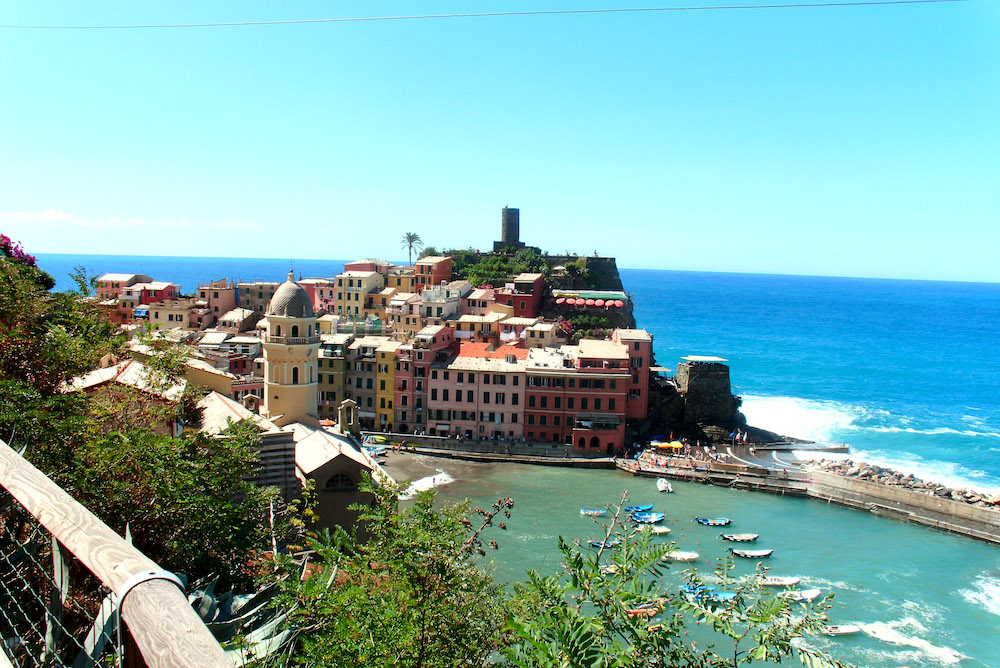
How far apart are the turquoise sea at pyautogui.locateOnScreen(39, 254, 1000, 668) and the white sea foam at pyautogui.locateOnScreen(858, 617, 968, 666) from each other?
0.05m

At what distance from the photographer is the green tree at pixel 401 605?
5.73 m

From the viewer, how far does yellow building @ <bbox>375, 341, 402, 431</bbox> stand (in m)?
41.6

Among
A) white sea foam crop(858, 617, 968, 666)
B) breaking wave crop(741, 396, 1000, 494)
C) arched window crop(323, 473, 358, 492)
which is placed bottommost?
breaking wave crop(741, 396, 1000, 494)

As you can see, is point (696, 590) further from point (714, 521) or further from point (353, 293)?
point (353, 293)

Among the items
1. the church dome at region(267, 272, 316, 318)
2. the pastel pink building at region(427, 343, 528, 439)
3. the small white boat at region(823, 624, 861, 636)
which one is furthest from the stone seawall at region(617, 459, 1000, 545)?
the church dome at region(267, 272, 316, 318)

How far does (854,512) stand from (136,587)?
121ft

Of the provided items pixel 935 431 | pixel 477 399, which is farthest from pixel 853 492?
pixel 935 431

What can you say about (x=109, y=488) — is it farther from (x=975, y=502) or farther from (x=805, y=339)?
(x=805, y=339)

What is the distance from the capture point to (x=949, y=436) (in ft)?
165

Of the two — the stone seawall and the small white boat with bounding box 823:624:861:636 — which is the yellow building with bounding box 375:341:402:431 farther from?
the small white boat with bounding box 823:624:861:636

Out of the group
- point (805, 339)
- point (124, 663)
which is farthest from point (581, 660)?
point (805, 339)

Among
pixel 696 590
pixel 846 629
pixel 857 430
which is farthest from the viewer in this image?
→ pixel 857 430

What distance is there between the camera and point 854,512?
109 ft

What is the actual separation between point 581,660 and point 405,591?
2.46 metres
